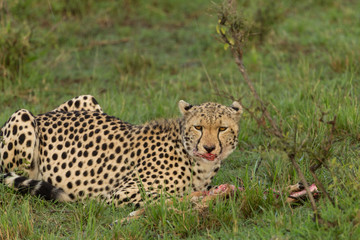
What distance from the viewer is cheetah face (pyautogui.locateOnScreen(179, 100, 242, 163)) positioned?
3.65m

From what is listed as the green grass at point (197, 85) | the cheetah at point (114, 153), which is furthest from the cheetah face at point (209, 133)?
the green grass at point (197, 85)

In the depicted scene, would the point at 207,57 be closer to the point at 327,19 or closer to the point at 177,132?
the point at 327,19

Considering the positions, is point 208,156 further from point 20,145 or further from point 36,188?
point 20,145

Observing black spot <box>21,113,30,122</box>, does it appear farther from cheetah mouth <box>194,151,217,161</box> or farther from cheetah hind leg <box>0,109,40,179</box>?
cheetah mouth <box>194,151,217,161</box>

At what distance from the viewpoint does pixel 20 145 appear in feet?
13.4

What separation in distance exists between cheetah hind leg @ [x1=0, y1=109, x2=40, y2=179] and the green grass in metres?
0.30

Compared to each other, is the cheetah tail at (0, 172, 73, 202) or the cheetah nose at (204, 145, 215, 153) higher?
the cheetah nose at (204, 145, 215, 153)

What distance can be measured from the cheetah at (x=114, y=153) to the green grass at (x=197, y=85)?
0.53ft

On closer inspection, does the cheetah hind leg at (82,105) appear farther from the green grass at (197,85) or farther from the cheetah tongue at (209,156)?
the cheetah tongue at (209,156)

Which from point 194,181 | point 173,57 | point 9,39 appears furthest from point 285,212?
point 173,57

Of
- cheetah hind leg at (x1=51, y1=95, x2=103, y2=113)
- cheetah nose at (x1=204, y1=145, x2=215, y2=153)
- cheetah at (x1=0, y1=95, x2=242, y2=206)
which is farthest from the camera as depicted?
Result: cheetah hind leg at (x1=51, y1=95, x2=103, y2=113)

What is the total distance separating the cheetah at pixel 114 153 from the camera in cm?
376

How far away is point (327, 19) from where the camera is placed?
812 cm

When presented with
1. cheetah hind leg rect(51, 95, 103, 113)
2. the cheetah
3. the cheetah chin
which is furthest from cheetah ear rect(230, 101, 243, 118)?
cheetah hind leg rect(51, 95, 103, 113)
